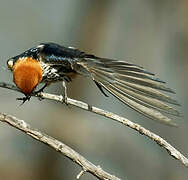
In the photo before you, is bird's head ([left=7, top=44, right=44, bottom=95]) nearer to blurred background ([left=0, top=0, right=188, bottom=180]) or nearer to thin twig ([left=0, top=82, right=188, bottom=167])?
thin twig ([left=0, top=82, right=188, bottom=167])

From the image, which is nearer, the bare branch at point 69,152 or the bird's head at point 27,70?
the bare branch at point 69,152

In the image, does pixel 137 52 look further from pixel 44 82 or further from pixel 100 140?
pixel 44 82

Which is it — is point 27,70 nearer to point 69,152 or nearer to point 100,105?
point 69,152

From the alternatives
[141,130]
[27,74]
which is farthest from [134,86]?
[27,74]

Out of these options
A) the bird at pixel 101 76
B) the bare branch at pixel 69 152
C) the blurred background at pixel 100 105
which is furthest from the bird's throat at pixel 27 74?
the blurred background at pixel 100 105

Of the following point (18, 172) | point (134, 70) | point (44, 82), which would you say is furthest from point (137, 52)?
point (134, 70)

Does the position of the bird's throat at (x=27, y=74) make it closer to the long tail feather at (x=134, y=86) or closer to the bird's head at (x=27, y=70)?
the bird's head at (x=27, y=70)

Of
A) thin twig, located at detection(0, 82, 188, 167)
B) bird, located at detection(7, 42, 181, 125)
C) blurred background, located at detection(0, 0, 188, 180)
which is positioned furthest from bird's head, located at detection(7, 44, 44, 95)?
blurred background, located at detection(0, 0, 188, 180)

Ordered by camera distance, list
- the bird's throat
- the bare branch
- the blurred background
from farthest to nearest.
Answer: the blurred background, the bird's throat, the bare branch
